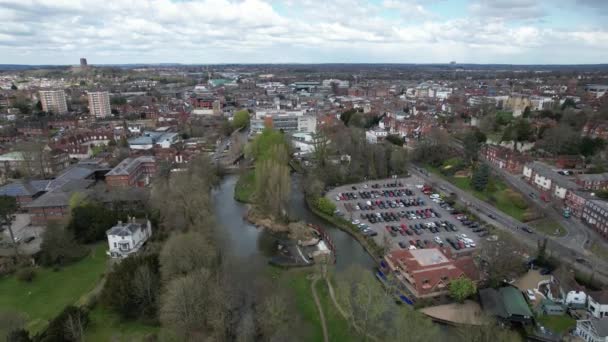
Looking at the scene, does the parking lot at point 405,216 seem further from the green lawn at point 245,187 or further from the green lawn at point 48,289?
the green lawn at point 48,289

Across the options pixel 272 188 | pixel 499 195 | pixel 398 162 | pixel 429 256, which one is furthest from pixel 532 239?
pixel 272 188

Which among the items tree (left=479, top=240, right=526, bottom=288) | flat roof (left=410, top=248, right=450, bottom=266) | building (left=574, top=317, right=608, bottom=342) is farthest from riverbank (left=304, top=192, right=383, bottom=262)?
building (left=574, top=317, right=608, bottom=342)

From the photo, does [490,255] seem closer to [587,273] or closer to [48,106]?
[587,273]

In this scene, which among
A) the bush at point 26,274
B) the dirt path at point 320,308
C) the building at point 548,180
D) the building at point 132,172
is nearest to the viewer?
the dirt path at point 320,308

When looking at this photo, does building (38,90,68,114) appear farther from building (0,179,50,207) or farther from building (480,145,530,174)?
building (480,145,530,174)

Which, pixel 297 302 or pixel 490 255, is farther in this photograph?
pixel 490 255

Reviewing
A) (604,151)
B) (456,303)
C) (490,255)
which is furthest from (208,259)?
(604,151)

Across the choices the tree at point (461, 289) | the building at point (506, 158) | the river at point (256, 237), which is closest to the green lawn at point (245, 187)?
the river at point (256, 237)
